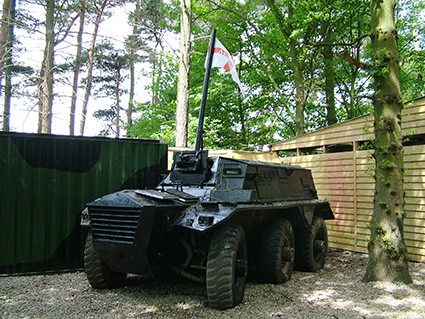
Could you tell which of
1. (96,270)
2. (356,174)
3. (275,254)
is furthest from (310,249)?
(96,270)

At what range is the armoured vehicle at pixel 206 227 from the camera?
193 inches

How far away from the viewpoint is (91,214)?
209 inches

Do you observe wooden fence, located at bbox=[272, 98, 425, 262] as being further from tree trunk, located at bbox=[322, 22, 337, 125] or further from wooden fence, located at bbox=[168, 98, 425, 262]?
tree trunk, located at bbox=[322, 22, 337, 125]

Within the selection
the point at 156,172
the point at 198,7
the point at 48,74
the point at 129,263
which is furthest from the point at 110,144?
the point at 198,7

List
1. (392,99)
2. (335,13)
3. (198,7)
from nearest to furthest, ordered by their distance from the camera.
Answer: (392,99) → (335,13) → (198,7)

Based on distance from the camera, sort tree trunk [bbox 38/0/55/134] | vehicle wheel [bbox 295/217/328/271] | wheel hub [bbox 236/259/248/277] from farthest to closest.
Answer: tree trunk [bbox 38/0/55/134] < vehicle wheel [bbox 295/217/328/271] < wheel hub [bbox 236/259/248/277]

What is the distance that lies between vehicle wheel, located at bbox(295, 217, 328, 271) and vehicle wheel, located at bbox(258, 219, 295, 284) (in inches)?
31.2

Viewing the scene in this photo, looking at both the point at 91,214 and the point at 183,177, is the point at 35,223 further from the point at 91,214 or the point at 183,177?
the point at 183,177

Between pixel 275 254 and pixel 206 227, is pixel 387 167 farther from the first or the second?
pixel 206 227

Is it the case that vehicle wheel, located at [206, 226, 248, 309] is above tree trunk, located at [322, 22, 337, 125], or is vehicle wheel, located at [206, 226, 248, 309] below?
below

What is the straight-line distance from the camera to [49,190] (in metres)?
6.95

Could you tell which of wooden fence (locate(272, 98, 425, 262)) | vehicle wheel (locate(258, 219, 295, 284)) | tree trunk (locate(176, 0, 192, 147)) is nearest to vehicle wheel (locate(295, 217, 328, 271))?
vehicle wheel (locate(258, 219, 295, 284))

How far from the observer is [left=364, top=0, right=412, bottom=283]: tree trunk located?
605 centimetres

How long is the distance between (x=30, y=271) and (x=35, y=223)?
2.56ft
